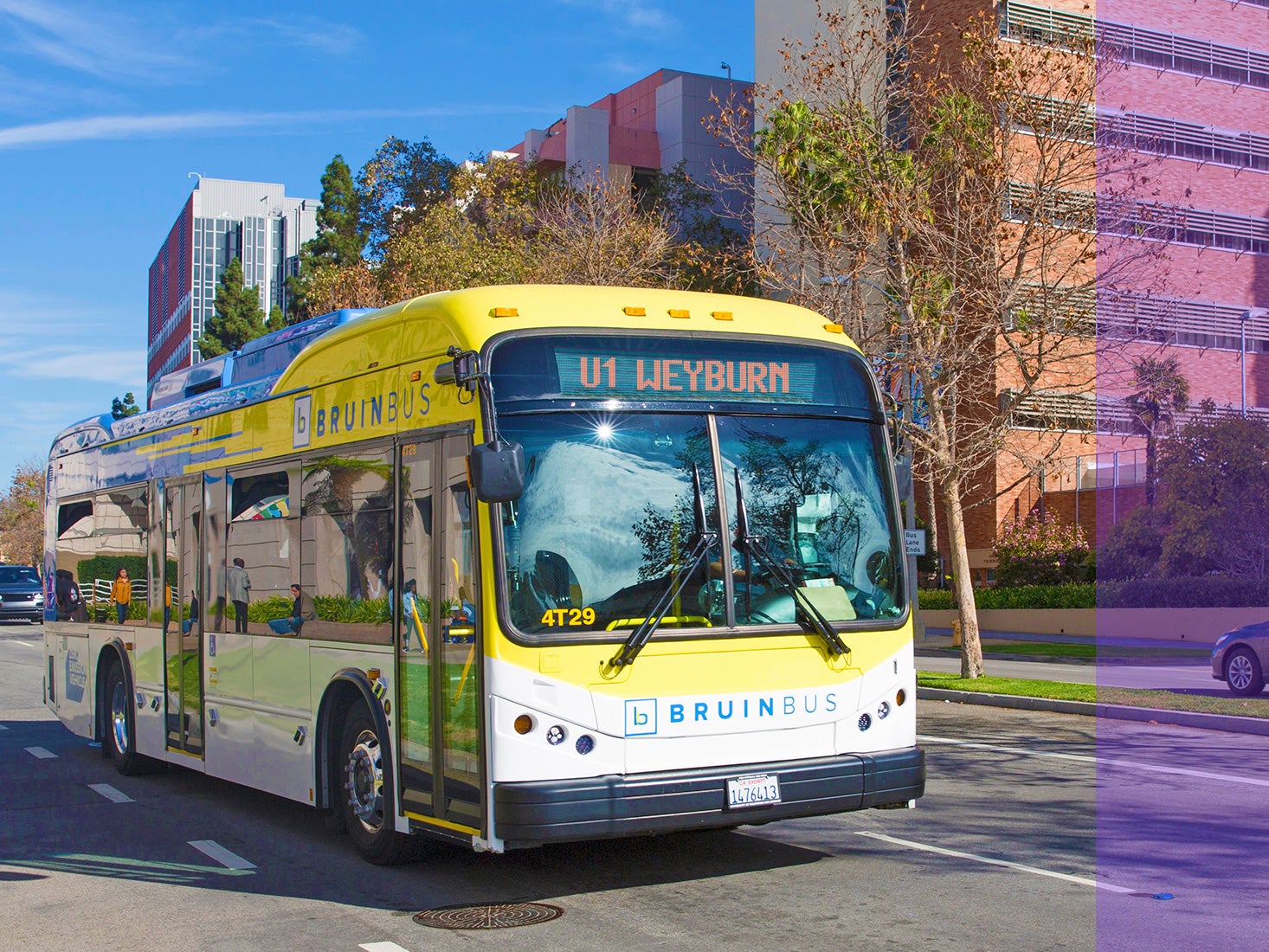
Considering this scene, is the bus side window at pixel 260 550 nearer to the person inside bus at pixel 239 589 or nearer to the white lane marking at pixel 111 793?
the person inside bus at pixel 239 589

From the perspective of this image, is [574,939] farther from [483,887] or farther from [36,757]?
[36,757]

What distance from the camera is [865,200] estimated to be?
65.6ft

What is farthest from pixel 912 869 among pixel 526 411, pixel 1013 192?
pixel 1013 192

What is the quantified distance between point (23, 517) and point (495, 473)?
10162 centimetres

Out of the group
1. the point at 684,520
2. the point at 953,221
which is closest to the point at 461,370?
the point at 684,520

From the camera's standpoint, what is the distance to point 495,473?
642cm

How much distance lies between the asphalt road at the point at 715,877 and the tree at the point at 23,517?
91.1m

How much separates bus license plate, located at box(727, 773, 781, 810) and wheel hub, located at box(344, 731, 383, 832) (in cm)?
218

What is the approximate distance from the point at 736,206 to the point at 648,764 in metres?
42.7

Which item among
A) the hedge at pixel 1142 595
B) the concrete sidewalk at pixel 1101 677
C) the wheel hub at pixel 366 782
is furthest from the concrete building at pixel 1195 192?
the wheel hub at pixel 366 782

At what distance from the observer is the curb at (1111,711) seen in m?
14.9

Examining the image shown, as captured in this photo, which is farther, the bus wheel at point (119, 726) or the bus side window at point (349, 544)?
the bus wheel at point (119, 726)

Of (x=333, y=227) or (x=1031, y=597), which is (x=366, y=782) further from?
(x=333, y=227)

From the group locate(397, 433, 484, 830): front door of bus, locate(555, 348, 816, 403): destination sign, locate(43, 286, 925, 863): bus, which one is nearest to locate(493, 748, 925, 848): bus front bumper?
locate(43, 286, 925, 863): bus
